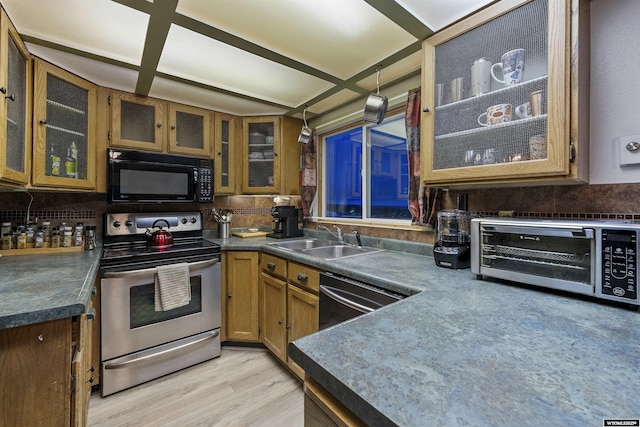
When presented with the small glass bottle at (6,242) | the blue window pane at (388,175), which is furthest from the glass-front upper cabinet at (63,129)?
the blue window pane at (388,175)

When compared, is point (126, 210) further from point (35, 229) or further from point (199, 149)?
point (199, 149)

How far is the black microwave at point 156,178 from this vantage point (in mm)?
2148

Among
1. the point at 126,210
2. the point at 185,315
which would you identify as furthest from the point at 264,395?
the point at 126,210

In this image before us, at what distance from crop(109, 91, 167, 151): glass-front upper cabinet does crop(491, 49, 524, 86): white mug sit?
2.44 meters

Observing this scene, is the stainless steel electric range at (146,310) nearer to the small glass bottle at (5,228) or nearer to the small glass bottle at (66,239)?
the small glass bottle at (66,239)

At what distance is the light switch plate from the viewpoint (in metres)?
1.12

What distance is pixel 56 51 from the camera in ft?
5.48

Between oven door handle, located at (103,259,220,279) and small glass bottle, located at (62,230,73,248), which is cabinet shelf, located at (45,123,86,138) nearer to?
small glass bottle, located at (62,230,73,248)

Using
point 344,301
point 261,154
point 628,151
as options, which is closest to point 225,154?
point 261,154

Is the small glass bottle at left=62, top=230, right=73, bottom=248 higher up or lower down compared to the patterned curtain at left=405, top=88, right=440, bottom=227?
lower down

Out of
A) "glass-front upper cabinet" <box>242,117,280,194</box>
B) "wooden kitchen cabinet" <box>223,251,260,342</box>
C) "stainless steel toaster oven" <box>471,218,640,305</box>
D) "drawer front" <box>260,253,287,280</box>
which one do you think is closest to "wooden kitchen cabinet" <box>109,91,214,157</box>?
"glass-front upper cabinet" <box>242,117,280,194</box>

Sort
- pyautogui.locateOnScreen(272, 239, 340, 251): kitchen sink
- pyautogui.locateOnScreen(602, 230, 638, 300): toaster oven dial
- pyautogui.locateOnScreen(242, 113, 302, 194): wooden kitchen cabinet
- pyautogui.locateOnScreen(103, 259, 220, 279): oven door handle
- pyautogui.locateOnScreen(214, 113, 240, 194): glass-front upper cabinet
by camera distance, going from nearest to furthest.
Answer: pyautogui.locateOnScreen(602, 230, 638, 300): toaster oven dial → pyautogui.locateOnScreen(103, 259, 220, 279): oven door handle → pyautogui.locateOnScreen(272, 239, 340, 251): kitchen sink → pyautogui.locateOnScreen(214, 113, 240, 194): glass-front upper cabinet → pyautogui.locateOnScreen(242, 113, 302, 194): wooden kitchen cabinet

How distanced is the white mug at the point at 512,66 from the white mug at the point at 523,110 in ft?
0.37

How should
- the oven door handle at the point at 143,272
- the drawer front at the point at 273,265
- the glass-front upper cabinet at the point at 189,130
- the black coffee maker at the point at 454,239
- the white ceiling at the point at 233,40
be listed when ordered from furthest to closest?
1. the glass-front upper cabinet at the point at 189,130
2. the drawer front at the point at 273,265
3. the oven door handle at the point at 143,272
4. the black coffee maker at the point at 454,239
5. the white ceiling at the point at 233,40
